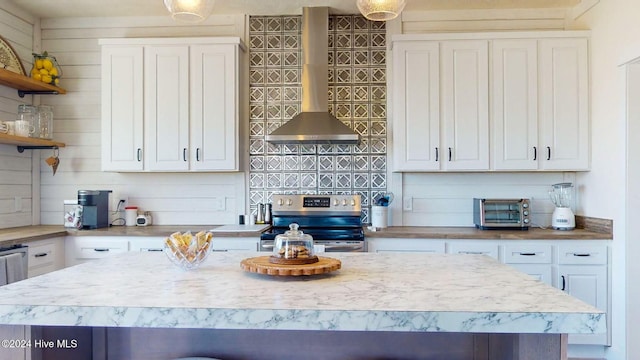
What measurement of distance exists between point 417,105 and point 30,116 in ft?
11.0

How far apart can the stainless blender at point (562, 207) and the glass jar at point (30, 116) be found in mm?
4470

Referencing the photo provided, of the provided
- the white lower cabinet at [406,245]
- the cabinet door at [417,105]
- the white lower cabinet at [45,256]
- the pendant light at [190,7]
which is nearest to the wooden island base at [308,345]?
the pendant light at [190,7]

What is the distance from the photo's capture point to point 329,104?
3.79 metres

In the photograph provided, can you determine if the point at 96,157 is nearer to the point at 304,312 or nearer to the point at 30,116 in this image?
the point at 30,116

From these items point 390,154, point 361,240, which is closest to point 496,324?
point 361,240

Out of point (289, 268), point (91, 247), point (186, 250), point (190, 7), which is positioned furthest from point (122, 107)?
point (289, 268)

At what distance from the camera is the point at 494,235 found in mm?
3115

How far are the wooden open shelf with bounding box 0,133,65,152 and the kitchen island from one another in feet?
6.69

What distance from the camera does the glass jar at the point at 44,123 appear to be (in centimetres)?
362

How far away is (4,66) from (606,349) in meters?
5.27

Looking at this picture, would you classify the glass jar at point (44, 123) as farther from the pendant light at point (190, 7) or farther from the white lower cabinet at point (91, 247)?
the pendant light at point (190, 7)

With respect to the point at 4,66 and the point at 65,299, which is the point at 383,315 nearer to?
the point at 65,299

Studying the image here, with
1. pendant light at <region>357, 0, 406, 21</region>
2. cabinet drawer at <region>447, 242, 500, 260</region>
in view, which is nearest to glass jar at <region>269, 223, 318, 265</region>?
pendant light at <region>357, 0, 406, 21</region>

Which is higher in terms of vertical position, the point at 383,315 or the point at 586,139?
the point at 586,139
